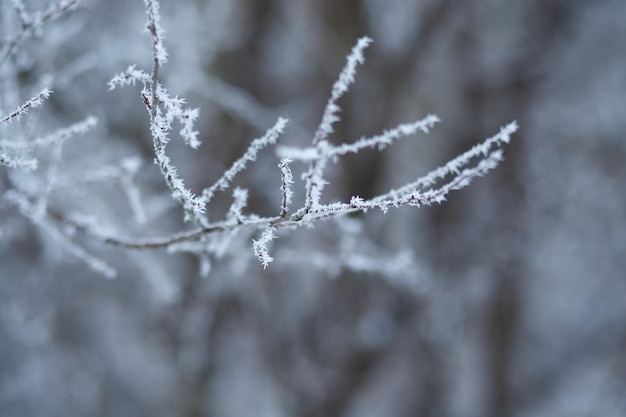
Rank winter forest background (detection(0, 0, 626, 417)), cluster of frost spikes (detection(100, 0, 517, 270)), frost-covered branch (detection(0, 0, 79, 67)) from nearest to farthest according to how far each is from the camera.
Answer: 1. cluster of frost spikes (detection(100, 0, 517, 270))
2. frost-covered branch (detection(0, 0, 79, 67))
3. winter forest background (detection(0, 0, 626, 417))

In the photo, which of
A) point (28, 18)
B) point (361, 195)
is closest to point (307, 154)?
point (28, 18)

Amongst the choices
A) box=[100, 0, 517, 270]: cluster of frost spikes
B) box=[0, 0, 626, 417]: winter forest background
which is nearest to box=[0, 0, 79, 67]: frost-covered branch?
box=[100, 0, 517, 270]: cluster of frost spikes

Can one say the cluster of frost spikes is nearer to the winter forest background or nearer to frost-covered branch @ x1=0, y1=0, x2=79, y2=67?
frost-covered branch @ x1=0, y1=0, x2=79, y2=67

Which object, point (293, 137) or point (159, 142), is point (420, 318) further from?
point (159, 142)

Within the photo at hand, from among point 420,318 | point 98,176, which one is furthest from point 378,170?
point 98,176

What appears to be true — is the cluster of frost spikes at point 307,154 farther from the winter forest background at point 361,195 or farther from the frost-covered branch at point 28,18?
the winter forest background at point 361,195

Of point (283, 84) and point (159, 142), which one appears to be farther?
point (283, 84)

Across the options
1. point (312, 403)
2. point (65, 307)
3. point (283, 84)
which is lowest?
point (312, 403)

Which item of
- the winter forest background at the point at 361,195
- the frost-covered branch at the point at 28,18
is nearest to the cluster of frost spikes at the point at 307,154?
the frost-covered branch at the point at 28,18
